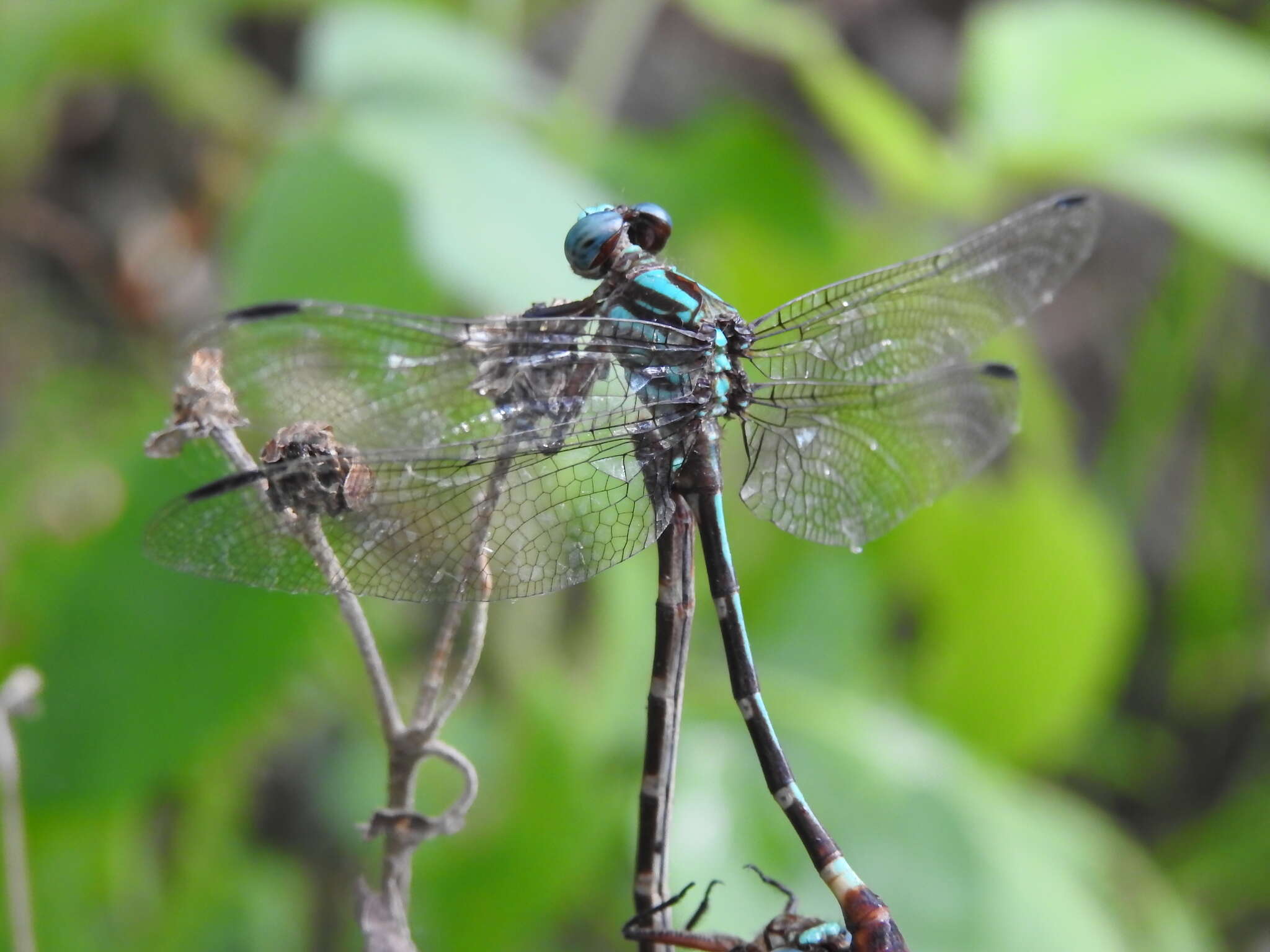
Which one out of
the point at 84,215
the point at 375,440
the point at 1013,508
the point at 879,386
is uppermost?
the point at 84,215

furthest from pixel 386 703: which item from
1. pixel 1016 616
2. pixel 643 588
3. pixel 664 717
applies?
pixel 1016 616

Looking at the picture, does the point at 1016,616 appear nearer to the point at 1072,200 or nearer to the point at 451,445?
the point at 1072,200

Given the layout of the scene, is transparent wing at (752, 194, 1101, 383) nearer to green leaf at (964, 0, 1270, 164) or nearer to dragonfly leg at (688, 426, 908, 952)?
dragonfly leg at (688, 426, 908, 952)

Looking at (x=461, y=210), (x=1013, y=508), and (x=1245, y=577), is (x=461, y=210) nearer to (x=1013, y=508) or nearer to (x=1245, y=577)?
(x=1013, y=508)

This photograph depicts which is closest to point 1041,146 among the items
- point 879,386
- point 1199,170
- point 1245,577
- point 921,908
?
point 1199,170

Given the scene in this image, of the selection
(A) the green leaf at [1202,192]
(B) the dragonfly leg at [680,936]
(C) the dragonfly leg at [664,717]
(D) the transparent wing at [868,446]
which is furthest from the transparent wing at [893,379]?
(A) the green leaf at [1202,192]
